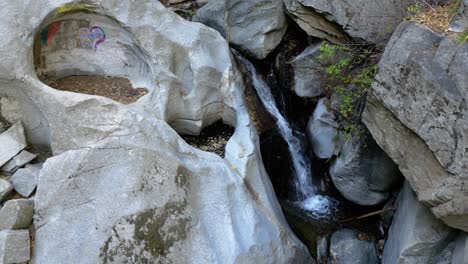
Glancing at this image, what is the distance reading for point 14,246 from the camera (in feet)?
16.7

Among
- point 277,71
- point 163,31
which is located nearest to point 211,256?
point 163,31

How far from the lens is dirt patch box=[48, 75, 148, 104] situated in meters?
6.95

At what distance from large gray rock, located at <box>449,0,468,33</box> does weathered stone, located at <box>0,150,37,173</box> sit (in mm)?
6112

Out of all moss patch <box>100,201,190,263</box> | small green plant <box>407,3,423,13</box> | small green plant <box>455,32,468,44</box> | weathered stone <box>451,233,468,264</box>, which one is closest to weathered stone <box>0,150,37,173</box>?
moss patch <box>100,201,190,263</box>

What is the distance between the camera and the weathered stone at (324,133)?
8.15 m

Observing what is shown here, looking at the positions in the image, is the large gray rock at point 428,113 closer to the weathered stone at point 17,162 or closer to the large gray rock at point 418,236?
the large gray rock at point 418,236

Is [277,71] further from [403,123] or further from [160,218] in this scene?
[160,218]

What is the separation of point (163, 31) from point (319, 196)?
4595 mm

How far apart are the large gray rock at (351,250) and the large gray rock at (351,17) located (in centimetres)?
359

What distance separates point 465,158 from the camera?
448 cm

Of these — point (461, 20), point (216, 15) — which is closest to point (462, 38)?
point (461, 20)

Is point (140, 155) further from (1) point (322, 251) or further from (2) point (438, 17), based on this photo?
(2) point (438, 17)

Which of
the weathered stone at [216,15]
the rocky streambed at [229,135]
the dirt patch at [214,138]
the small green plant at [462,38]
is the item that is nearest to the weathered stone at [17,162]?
the rocky streambed at [229,135]

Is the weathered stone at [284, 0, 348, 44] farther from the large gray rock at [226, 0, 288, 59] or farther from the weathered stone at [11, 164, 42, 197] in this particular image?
the weathered stone at [11, 164, 42, 197]
